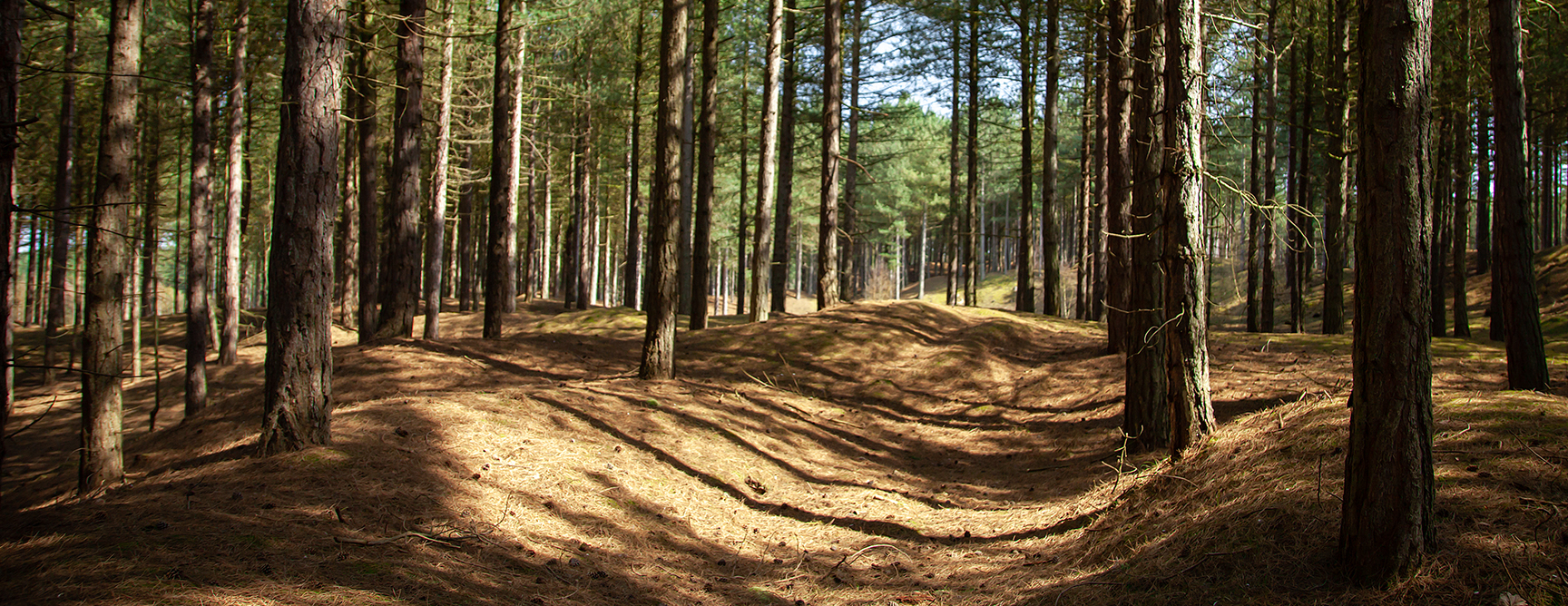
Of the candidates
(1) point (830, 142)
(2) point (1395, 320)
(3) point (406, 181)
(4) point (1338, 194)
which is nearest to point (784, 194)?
(1) point (830, 142)

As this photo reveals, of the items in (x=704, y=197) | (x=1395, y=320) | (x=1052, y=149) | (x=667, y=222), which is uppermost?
(x=1052, y=149)

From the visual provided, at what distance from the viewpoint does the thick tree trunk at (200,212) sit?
13.0 meters

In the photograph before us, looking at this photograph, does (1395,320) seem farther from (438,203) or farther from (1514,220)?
(438,203)

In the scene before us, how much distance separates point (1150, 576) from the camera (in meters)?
4.61

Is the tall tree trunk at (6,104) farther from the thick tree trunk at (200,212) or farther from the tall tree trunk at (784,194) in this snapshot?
the tall tree trunk at (784,194)

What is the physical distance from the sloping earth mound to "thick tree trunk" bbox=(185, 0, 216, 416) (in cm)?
269

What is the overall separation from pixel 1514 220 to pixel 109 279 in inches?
553

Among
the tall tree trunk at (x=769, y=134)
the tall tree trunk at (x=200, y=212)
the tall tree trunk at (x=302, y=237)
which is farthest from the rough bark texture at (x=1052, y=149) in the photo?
the tall tree trunk at (x=200, y=212)

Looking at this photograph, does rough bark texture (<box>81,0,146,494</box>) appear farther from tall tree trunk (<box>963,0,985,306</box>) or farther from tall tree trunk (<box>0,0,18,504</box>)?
tall tree trunk (<box>963,0,985,306</box>)

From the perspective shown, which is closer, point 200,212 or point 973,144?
point 200,212

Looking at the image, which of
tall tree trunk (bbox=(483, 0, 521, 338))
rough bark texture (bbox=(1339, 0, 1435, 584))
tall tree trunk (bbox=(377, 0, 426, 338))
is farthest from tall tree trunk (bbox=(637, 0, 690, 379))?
rough bark texture (bbox=(1339, 0, 1435, 584))

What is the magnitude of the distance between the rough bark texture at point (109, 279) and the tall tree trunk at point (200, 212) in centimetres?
554

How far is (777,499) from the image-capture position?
7.29 metres

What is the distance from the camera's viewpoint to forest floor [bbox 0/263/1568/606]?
404 centimetres
